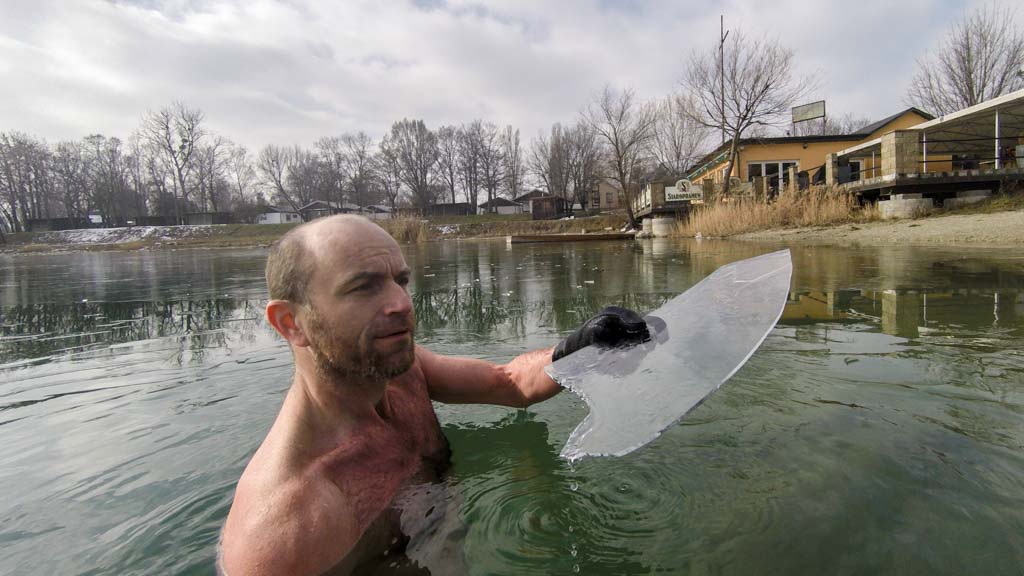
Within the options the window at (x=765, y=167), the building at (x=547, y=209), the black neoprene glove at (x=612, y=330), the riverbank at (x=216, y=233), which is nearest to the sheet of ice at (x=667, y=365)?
the black neoprene glove at (x=612, y=330)

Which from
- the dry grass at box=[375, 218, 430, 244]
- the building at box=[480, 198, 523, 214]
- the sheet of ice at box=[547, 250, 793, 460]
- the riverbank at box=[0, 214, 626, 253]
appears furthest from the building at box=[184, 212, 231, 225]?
the sheet of ice at box=[547, 250, 793, 460]

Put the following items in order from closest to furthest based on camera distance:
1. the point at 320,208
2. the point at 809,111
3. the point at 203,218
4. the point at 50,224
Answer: the point at 809,111 < the point at 50,224 < the point at 203,218 < the point at 320,208

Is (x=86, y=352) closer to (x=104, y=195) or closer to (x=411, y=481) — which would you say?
(x=411, y=481)

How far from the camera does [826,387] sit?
3.06 metres

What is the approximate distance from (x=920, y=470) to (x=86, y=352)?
251 inches

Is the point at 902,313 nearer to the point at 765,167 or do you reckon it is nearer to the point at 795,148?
the point at 765,167

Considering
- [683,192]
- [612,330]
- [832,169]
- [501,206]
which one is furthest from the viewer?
[501,206]

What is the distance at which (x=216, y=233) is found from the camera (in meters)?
54.9

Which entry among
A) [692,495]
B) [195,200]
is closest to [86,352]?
[692,495]

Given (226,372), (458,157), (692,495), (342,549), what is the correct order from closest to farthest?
1. (342,549)
2. (692,495)
3. (226,372)
4. (458,157)

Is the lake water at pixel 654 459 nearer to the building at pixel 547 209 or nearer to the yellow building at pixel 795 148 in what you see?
the yellow building at pixel 795 148

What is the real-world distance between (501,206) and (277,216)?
99.5ft

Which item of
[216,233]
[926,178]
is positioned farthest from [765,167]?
[216,233]

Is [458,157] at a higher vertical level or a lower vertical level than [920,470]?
higher
